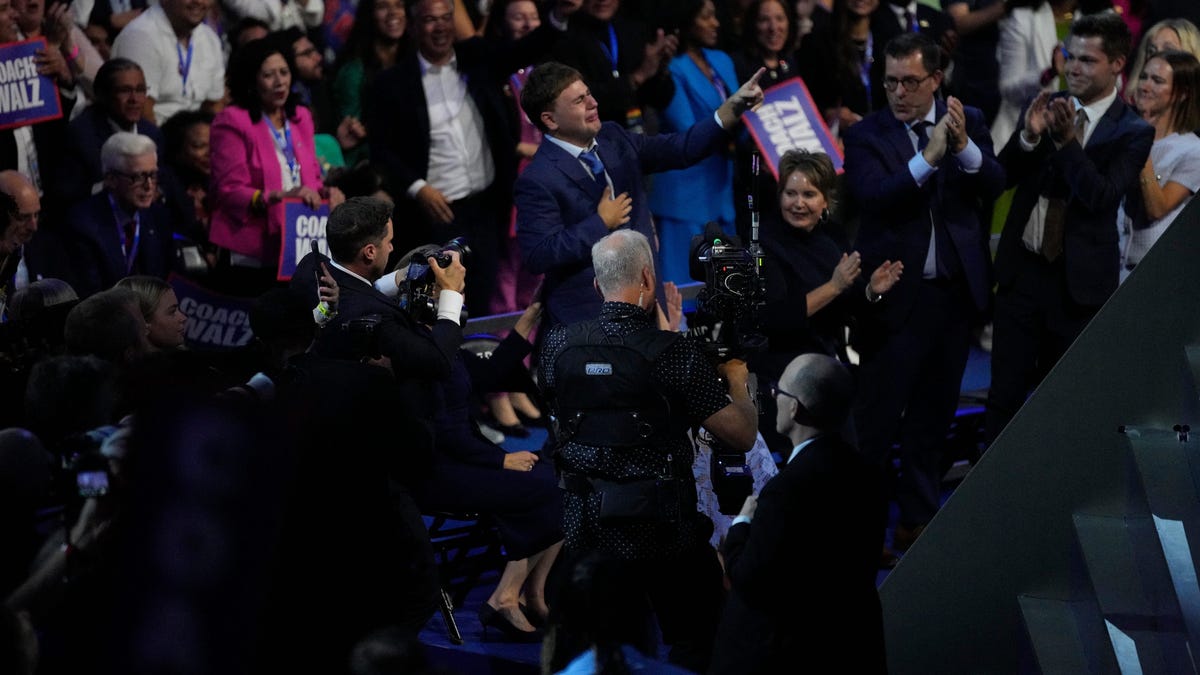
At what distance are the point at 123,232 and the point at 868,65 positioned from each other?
401 cm

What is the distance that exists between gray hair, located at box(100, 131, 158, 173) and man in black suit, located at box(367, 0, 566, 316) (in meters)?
1.28

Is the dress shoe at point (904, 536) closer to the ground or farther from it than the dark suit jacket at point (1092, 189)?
closer to the ground

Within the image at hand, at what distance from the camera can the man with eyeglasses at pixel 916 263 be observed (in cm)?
658

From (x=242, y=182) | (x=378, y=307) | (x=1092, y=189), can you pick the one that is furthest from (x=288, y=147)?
(x=1092, y=189)

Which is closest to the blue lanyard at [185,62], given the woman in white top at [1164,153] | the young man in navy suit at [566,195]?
the young man in navy suit at [566,195]

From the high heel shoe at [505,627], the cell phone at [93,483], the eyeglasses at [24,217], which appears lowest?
the high heel shoe at [505,627]

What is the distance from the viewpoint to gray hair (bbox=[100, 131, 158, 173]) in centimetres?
671

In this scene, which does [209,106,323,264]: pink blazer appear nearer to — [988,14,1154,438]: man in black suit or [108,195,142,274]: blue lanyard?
[108,195,142,274]: blue lanyard

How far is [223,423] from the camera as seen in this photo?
11.5 feet

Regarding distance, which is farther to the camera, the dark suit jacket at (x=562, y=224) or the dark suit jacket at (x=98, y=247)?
the dark suit jacket at (x=98, y=247)

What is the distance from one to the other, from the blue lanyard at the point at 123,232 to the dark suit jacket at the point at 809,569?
3.64 m

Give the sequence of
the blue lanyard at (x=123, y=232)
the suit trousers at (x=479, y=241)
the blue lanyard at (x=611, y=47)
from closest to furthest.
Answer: the blue lanyard at (x=123, y=232)
the suit trousers at (x=479, y=241)
the blue lanyard at (x=611, y=47)

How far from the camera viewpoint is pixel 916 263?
259 inches

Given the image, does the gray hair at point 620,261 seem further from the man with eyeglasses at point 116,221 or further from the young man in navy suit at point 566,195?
the man with eyeglasses at point 116,221
